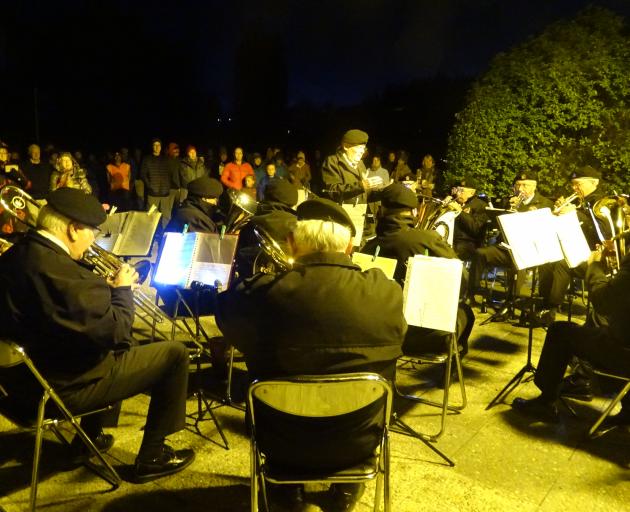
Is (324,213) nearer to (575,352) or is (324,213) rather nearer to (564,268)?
(575,352)

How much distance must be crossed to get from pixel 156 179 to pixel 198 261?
26.3 feet

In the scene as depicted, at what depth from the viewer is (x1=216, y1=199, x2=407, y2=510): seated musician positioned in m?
2.31

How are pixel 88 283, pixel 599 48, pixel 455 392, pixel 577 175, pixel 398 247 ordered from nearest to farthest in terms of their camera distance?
pixel 88 283 < pixel 398 247 < pixel 455 392 < pixel 577 175 < pixel 599 48

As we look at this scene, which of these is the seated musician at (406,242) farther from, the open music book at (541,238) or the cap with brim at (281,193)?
the cap with brim at (281,193)

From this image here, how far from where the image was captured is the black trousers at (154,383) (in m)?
3.07

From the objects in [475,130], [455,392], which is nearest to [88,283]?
[455,392]

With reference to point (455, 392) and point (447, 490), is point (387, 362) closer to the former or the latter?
point (447, 490)

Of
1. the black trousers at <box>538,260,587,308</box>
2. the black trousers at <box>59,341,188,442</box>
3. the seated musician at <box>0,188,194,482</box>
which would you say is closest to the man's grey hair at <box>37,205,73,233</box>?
the seated musician at <box>0,188,194,482</box>

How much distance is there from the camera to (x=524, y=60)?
9023 mm

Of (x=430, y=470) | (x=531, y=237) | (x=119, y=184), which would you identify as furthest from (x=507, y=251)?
(x=119, y=184)

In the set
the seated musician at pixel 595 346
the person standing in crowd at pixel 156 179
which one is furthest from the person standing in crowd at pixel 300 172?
the seated musician at pixel 595 346

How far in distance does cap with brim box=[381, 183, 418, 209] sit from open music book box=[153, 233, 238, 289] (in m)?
1.27

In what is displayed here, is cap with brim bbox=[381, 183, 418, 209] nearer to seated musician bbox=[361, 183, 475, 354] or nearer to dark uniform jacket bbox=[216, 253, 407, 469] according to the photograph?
seated musician bbox=[361, 183, 475, 354]

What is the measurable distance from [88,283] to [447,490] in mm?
2404
